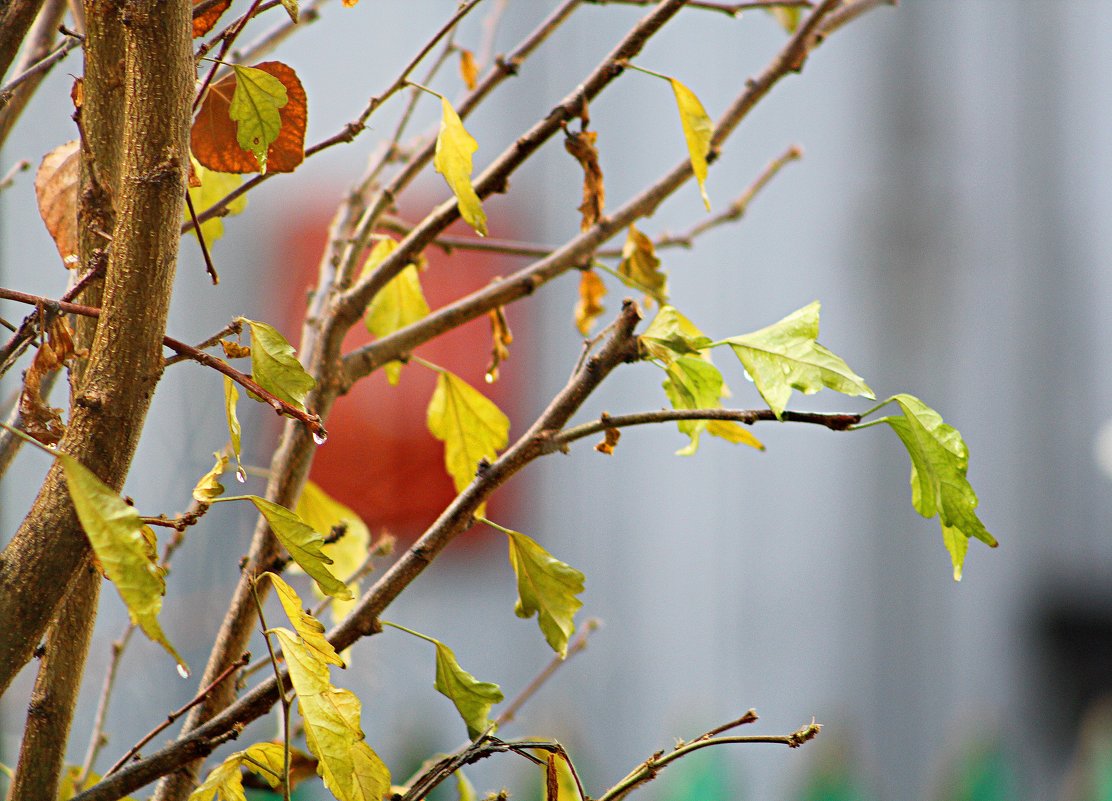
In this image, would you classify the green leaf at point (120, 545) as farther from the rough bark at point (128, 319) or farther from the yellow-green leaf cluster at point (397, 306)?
the yellow-green leaf cluster at point (397, 306)

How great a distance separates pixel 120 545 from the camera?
0.15 metres

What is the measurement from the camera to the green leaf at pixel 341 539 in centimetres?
34

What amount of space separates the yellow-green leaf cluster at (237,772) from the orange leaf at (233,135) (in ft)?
0.43

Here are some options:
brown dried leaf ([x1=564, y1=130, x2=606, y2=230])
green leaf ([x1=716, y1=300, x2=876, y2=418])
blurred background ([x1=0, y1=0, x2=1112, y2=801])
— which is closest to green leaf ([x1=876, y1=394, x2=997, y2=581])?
green leaf ([x1=716, y1=300, x2=876, y2=418])

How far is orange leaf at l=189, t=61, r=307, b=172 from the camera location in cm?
24

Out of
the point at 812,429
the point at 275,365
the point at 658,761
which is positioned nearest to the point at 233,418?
the point at 275,365

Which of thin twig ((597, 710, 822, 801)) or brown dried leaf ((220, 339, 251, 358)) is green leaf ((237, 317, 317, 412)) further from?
thin twig ((597, 710, 822, 801))

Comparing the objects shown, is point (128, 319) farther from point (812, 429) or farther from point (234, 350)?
point (812, 429)

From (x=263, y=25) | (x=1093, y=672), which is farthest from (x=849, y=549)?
(x=263, y=25)

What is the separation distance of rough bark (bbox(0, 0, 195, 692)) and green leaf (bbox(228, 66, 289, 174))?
0.10ft

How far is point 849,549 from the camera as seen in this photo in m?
1.26

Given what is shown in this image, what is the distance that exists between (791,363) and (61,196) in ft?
0.56

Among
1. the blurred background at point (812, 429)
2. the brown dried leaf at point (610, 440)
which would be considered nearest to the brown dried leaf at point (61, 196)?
the brown dried leaf at point (610, 440)

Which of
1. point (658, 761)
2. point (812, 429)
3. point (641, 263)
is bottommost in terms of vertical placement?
point (812, 429)
